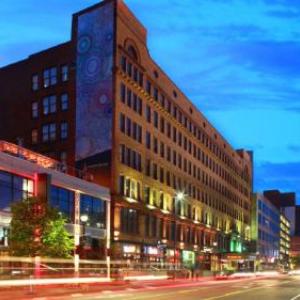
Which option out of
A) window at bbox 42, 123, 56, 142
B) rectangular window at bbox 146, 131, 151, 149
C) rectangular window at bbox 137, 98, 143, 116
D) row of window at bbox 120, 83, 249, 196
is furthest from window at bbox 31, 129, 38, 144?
rectangular window at bbox 146, 131, 151, 149

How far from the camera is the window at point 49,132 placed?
262 feet

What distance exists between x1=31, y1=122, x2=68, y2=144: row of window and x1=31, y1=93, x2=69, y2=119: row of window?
5.90ft

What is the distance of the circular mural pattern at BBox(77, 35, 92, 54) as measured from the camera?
79312 mm

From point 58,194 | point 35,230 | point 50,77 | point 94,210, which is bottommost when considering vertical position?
point 35,230

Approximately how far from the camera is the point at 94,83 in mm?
77812

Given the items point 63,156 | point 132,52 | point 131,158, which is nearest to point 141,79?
point 132,52

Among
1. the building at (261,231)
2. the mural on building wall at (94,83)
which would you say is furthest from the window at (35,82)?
the building at (261,231)

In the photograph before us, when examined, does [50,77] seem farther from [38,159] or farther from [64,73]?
[38,159]

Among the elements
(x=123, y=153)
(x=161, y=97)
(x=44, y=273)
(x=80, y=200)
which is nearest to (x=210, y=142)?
(x=161, y=97)

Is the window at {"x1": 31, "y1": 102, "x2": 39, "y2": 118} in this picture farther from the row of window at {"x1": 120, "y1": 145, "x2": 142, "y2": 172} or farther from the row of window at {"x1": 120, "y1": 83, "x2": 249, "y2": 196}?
the row of window at {"x1": 120, "y1": 145, "x2": 142, "y2": 172}

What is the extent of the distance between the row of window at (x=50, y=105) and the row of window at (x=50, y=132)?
180 centimetres

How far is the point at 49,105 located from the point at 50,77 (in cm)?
365

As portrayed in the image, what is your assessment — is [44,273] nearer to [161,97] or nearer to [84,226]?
[84,226]

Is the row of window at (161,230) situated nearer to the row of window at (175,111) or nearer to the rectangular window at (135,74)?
the row of window at (175,111)
